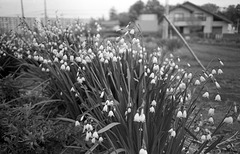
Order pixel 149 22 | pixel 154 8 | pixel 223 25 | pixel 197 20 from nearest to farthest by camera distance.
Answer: pixel 223 25, pixel 197 20, pixel 154 8, pixel 149 22

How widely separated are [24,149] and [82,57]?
995mm

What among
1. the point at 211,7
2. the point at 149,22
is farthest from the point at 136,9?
the point at 211,7

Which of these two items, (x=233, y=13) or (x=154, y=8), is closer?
(x=233, y=13)

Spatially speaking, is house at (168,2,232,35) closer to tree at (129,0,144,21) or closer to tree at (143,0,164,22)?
tree at (143,0,164,22)

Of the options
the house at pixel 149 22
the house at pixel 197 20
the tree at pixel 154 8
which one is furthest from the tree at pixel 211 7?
the house at pixel 149 22

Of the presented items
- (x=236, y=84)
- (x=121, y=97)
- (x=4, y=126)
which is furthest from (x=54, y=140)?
(x=236, y=84)

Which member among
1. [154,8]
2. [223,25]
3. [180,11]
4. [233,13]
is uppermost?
[154,8]

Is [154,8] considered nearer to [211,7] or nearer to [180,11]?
[180,11]

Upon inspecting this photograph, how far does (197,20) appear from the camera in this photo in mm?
2445

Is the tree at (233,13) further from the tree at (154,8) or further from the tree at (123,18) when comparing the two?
the tree at (123,18)

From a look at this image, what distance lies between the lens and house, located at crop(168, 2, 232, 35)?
89.9 inches

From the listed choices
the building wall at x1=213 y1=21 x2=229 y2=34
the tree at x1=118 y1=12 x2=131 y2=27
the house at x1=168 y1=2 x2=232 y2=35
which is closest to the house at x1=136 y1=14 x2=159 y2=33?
the tree at x1=118 y1=12 x2=131 y2=27

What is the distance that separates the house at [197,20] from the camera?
7.49 feet

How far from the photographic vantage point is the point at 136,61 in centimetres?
229
